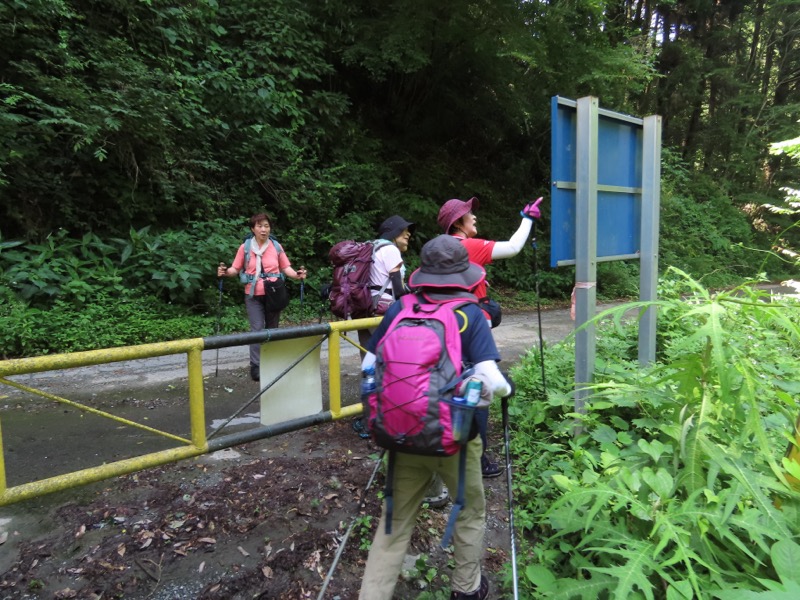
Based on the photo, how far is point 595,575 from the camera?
8.56 ft

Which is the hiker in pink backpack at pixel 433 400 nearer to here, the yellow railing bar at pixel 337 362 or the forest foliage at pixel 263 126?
the yellow railing bar at pixel 337 362

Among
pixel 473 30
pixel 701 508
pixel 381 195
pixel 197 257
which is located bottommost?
pixel 701 508

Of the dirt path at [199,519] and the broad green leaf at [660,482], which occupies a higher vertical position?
the broad green leaf at [660,482]

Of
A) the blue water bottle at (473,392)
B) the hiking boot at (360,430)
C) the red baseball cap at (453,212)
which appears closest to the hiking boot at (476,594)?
the blue water bottle at (473,392)

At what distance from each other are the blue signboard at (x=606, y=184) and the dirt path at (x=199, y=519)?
1.95m

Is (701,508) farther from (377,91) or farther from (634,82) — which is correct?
(377,91)

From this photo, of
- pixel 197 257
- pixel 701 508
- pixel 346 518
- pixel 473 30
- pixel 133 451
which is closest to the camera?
pixel 701 508

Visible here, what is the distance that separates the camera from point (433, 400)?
217cm

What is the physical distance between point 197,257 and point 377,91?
7.55 meters

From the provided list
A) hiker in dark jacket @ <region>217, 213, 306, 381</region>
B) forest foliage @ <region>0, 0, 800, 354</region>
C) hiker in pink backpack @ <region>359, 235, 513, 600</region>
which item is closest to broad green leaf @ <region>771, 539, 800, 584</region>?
hiker in pink backpack @ <region>359, 235, 513, 600</region>

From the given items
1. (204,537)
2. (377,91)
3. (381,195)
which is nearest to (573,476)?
(204,537)

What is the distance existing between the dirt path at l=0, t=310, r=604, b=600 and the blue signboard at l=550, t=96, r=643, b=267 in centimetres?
195

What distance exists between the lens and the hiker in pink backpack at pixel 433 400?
219 centimetres

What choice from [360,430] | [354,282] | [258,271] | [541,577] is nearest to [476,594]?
[541,577]
